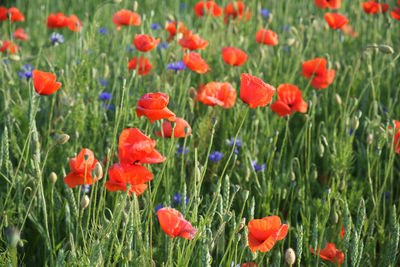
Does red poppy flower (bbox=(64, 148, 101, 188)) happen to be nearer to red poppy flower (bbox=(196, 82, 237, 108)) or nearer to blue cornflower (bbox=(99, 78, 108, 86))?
red poppy flower (bbox=(196, 82, 237, 108))

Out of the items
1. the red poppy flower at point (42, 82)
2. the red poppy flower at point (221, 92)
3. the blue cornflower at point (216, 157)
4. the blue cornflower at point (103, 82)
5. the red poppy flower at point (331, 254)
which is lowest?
the red poppy flower at point (331, 254)

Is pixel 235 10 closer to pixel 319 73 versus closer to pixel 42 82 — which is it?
pixel 319 73

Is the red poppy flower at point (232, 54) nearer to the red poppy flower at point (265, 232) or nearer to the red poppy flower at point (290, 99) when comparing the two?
the red poppy flower at point (290, 99)

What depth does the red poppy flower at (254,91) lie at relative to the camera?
145cm

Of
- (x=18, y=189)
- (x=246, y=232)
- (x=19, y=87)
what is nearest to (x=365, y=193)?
(x=246, y=232)

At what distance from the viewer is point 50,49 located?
3010 millimetres

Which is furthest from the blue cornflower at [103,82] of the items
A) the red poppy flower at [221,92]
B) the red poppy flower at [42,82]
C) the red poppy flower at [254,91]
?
the red poppy flower at [254,91]

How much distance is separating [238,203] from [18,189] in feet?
2.48

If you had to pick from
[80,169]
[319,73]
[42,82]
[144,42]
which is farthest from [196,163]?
[319,73]

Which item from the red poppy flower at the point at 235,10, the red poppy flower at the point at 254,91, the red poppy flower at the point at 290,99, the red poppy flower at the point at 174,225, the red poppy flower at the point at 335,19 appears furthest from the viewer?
the red poppy flower at the point at 235,10

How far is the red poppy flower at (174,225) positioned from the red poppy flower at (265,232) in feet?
0.50

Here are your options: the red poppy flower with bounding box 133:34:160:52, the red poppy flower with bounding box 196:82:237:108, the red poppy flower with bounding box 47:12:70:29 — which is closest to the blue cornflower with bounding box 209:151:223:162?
the red poppy flower with bounding box 196:82:237:108

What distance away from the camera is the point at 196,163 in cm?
124

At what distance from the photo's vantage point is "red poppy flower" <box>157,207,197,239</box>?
1162 millimetres
